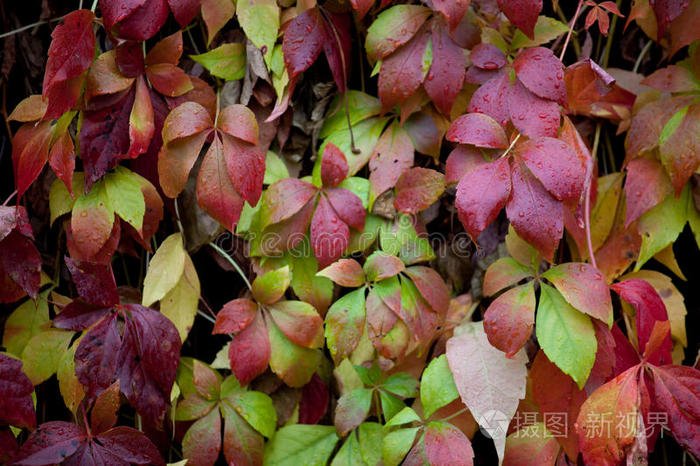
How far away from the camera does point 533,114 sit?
94 centimetres

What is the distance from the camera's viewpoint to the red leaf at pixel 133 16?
36.6 inches

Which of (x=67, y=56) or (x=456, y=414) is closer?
(x=67, y=56)

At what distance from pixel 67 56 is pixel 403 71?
54 centimetres

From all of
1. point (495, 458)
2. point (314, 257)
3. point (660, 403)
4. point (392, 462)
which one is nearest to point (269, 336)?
point (314, 257)

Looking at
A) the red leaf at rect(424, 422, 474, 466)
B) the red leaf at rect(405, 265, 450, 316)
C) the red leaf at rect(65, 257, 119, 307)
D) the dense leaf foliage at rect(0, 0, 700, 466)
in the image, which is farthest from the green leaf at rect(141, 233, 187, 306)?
the red leaf at rect(424, 422, 474, 466)

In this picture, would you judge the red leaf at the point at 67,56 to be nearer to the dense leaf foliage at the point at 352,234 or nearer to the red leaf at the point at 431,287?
the dense leaf foliage at the point at 352,234

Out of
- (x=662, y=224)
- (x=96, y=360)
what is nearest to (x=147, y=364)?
(x=96, y=360)

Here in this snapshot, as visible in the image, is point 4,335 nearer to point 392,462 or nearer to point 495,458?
point 392,462

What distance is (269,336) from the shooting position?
→ 3.41 ft

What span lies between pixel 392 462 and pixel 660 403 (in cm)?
42

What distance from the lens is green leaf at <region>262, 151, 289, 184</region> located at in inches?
42.6

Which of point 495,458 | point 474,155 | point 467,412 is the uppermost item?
point 474,155

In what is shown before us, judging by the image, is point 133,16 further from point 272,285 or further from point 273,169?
point 272,285

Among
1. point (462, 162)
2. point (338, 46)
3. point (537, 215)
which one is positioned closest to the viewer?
point (537, 215)
